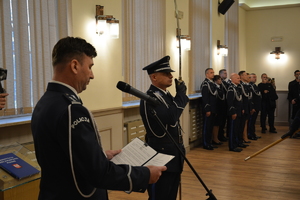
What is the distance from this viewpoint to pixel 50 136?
1.29 metres

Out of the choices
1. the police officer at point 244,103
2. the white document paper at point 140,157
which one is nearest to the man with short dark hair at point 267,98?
the police officer at point 244,103

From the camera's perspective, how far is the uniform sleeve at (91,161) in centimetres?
124

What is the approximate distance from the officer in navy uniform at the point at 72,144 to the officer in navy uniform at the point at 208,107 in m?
5.52

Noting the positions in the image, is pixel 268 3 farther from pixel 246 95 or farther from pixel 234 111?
pixel 234 111

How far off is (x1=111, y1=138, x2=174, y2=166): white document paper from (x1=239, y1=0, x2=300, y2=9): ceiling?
984 cm

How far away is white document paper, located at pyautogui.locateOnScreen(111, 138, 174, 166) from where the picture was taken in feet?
5.12

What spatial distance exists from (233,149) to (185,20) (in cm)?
253

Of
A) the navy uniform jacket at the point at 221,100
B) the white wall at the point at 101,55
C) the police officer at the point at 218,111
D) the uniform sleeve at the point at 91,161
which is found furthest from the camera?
the police officer at the point at 218,111

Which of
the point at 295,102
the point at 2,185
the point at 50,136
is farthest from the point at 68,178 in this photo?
the point at 295,102

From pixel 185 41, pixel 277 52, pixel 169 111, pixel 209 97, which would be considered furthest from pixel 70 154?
pixel 277 52

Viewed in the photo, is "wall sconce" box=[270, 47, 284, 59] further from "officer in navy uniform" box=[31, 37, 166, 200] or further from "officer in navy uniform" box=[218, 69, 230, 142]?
"officer in navy uniform" box=[31, 37, 166, 200]

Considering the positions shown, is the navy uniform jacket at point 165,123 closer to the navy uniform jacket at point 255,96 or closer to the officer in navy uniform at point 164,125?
the officer in navy uniform at point 164,125

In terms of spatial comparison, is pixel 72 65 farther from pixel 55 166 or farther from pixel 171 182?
pixel 171 182

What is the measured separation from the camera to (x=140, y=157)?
1.61 m
